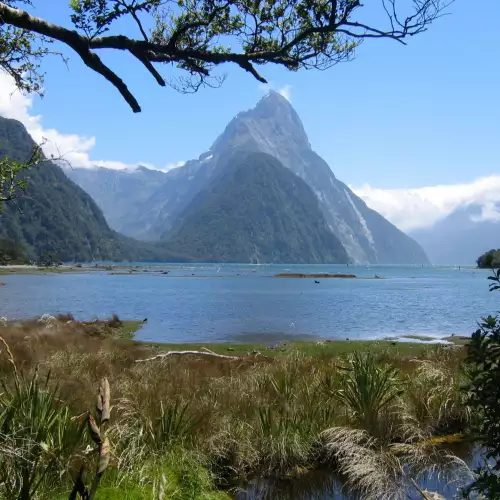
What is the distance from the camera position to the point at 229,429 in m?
8.27

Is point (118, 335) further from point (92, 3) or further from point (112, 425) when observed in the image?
point (92, 3)

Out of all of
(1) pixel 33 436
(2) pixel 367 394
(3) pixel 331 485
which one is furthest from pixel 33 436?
(2) pixel 367 394

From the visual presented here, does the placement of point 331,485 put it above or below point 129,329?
above

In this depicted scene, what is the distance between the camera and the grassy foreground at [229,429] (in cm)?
605

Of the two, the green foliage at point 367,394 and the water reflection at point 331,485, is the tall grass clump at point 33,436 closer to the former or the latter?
the water reflection at point 331,485

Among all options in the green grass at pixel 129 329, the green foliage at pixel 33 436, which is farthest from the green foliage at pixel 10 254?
the green foliage at pixel 33 436

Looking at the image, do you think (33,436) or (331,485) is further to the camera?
(331,485)

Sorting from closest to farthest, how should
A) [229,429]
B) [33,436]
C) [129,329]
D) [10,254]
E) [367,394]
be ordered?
[33,436]
[229,429]
[367,394]
[129,329]
[10,254]

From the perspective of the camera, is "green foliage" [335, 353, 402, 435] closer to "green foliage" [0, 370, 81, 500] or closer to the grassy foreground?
the grassy foreground

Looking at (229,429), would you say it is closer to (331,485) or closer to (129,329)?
(331,485)

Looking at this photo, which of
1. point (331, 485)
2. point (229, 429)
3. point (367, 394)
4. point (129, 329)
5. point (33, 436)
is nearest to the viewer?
point (33, 436)

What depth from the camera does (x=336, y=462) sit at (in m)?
8.20

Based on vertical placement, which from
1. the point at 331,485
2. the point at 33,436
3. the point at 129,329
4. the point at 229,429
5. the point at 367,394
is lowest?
the point at 129,329

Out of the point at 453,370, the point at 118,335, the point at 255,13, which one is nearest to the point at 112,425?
the point at 255,13
